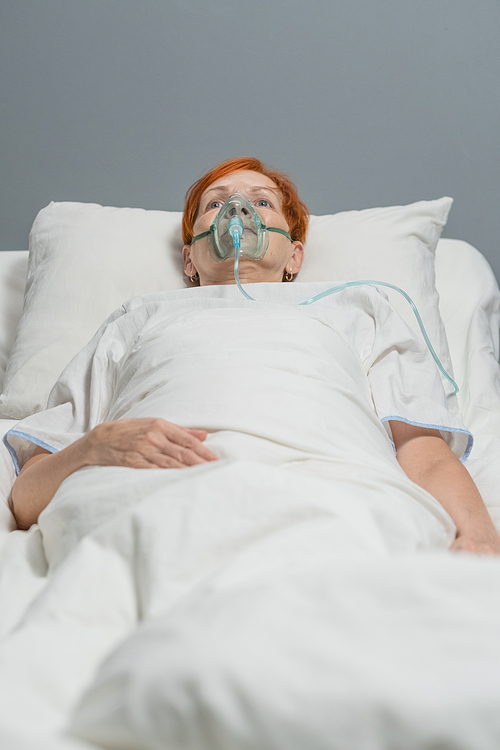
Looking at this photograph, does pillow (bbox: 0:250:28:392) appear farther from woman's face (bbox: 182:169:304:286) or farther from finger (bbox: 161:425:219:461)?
finger (bbox: 161:425:219:461)

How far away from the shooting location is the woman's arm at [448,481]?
0.94m

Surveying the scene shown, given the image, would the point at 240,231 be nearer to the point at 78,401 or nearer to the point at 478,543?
the point at 78,401

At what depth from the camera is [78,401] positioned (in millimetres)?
1249

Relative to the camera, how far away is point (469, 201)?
203 cm

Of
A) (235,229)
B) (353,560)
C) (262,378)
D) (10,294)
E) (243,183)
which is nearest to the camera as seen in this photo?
(353,560)

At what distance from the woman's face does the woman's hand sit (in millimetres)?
727

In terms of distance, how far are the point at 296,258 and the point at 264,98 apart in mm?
681

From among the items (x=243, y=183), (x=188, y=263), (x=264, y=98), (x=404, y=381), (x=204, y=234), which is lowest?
(x=404, y=381)

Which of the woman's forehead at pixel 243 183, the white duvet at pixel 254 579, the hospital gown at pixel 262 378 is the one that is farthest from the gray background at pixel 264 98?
the white duvet at pixel 254 579

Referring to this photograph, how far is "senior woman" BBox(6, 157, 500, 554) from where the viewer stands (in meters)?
0.87

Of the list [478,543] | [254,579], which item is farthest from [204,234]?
[254,579]

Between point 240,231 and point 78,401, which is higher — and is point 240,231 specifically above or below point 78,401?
above

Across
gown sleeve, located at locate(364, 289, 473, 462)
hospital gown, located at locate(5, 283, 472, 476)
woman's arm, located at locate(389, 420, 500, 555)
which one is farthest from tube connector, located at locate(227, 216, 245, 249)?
woman's arm, located at locate(389, 420, 500, 555)

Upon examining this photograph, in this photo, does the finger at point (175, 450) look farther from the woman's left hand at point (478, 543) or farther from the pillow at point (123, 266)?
the pillow at point (123, 266)
